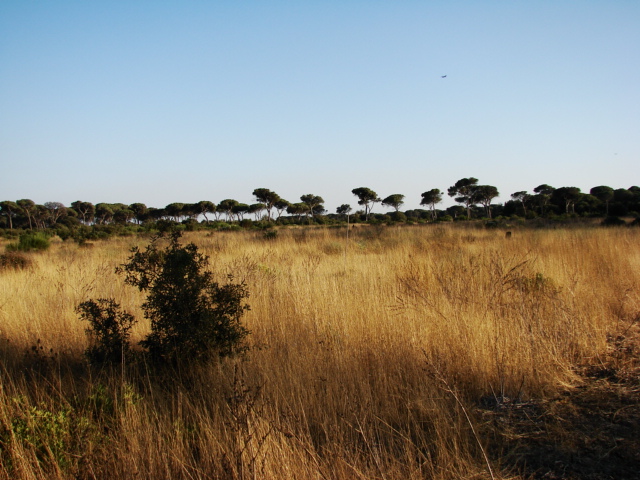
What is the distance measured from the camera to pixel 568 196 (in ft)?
139

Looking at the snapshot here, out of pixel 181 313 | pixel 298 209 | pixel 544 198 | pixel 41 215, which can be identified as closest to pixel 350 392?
pixel 181 313

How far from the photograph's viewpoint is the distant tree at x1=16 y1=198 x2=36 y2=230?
2426 inches

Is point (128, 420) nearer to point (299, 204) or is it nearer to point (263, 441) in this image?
point (263, 441)

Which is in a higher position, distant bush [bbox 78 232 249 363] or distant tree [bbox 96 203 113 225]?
distant tree [bbox 96 203 113 225]

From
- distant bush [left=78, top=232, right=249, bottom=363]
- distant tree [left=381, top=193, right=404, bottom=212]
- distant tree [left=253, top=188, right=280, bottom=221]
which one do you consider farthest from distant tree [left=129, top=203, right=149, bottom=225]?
distant bush [left=78, top=232, right=249, bottom=363]

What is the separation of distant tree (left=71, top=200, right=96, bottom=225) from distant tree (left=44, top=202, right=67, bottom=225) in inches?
91.5

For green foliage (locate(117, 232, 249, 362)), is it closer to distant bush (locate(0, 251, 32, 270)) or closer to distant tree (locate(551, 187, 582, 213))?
distant bush (locate(0, 251, 32, 270))

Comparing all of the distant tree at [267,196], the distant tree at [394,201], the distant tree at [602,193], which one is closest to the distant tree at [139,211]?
the distant tree at [267,196]

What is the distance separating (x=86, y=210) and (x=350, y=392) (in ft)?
272

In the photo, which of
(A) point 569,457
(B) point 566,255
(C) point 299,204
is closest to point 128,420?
(A) point 569,457

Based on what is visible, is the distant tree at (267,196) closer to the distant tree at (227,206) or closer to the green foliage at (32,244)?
the distant tree at (227,206)

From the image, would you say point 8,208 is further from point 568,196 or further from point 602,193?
point 602,193

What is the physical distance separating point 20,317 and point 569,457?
5.71 meters

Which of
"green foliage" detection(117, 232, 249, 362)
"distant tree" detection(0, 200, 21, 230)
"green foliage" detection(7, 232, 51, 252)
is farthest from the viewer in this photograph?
"distant tree" detection(0, 200, 21, 230)
